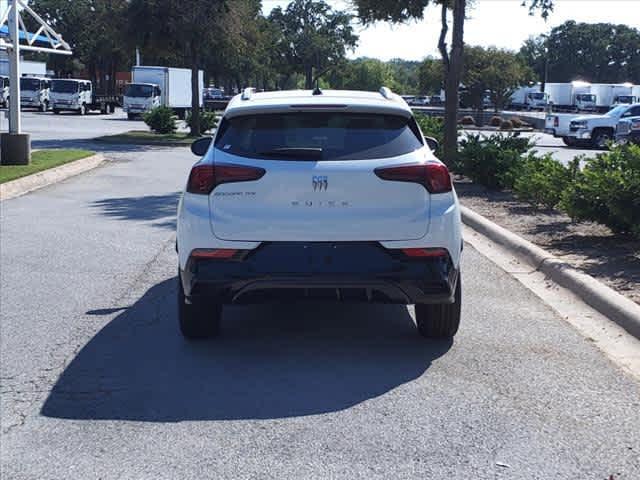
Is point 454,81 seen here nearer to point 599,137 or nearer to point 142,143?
point 142,143

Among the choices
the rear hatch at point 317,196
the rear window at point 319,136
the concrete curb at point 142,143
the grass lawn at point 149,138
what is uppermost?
the rear window at point 319,136

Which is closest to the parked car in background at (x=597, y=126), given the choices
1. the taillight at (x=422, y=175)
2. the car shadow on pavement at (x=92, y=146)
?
the car shadow on pavement at (x=92, y=146)

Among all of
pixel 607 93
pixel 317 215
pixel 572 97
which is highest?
pixel 607 93

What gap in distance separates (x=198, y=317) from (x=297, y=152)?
55.7 inches

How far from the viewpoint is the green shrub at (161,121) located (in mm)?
36812

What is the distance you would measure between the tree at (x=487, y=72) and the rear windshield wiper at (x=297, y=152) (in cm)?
5263

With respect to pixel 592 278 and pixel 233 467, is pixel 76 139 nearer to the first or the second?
pixel 592 278

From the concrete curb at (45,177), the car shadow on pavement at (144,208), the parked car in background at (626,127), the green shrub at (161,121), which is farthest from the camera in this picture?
the green shrub at (161,121)

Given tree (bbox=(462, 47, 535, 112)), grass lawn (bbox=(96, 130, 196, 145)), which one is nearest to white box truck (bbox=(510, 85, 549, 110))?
tree (bbox=(462, 47, 535, 112))

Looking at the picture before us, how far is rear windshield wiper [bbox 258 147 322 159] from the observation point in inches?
244

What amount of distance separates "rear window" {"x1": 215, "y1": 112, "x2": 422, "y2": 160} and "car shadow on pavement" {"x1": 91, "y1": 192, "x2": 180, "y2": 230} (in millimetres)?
6502

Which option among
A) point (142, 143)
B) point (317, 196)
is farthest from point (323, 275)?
point (142, 143)

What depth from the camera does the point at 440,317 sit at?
6.71 meters

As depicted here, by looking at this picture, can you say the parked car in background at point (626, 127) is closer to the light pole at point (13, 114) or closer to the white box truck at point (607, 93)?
the light pole at point (13, 114)
